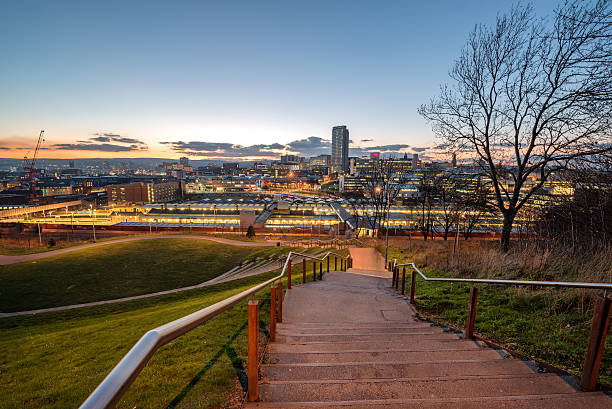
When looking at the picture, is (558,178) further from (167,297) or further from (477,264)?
(167,297)

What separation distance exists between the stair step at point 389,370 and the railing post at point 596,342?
0.54m

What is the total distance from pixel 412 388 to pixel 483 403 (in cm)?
61

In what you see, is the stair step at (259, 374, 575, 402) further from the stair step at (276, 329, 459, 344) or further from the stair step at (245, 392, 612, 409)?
the stair step at (276, 329, 459, 344)

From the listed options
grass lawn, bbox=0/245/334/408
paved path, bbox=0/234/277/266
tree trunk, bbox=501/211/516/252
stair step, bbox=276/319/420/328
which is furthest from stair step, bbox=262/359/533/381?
paved path, bbox=0/234/277/266

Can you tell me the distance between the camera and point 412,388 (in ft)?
8.89

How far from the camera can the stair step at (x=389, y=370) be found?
3086 millimetres

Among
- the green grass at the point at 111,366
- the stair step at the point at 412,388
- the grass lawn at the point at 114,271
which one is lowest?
the grass lawn at the point at 114,271

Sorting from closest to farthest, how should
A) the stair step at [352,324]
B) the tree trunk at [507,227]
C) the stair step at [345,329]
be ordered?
1. the stair step at [345,329]
2. the stair step at [352,324]
3. the tree trunk at [507,227]

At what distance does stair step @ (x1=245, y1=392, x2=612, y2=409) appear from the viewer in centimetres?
234

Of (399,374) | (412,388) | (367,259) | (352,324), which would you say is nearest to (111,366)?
(352,324)

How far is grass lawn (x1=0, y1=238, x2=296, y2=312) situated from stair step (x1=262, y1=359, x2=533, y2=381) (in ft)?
56.7

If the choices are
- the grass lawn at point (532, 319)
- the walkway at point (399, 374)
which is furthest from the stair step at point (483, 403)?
the grass lawn at point (532, 319)

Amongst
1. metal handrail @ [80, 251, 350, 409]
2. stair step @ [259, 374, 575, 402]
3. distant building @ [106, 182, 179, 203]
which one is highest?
metal handrail @ [80, 251, 350, 409]

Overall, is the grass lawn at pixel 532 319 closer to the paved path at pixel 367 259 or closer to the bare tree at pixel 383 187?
the paved path at pixel 367 259
